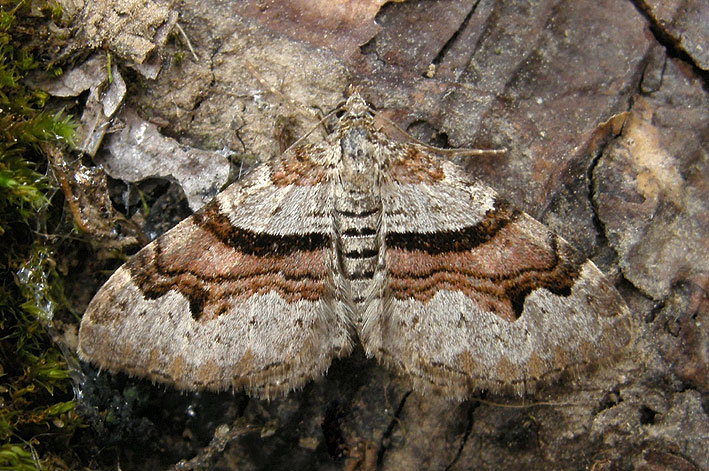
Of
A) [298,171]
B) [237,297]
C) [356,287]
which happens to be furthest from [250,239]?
[356,287]

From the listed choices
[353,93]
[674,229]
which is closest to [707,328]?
[674,229]

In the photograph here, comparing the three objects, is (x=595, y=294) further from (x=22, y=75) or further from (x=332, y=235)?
(x=22, y=75)

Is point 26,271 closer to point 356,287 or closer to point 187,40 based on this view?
point 187,40

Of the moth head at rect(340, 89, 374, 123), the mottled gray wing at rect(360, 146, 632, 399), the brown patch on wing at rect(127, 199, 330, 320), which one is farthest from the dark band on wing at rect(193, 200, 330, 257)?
the moth head at rect(340, 89, 374, 123)

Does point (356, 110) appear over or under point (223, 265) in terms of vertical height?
over

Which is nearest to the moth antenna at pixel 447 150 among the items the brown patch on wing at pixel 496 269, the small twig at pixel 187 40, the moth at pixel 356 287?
the moth at pixel 356 287

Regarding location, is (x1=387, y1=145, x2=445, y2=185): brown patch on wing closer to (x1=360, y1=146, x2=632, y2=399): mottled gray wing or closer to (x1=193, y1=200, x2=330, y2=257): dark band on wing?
(x1=360, y1=146, x2=632, y2=399): mottled gray wing

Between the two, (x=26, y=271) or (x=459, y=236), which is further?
(x=459, y=236)

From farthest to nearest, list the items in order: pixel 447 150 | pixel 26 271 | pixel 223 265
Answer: pixel 447 150 < pixel 223 265 < pixel 26 271
